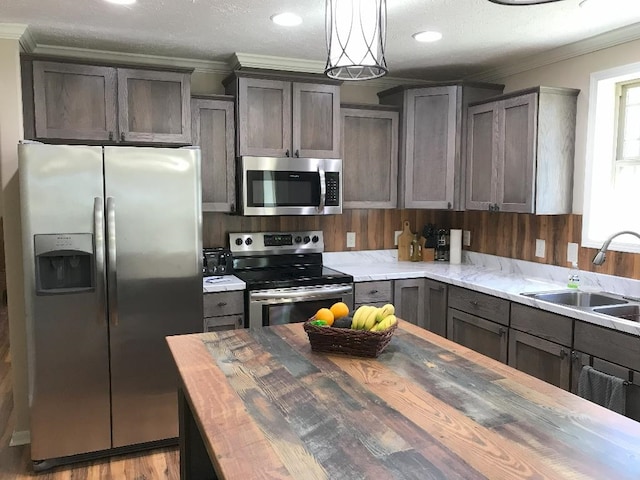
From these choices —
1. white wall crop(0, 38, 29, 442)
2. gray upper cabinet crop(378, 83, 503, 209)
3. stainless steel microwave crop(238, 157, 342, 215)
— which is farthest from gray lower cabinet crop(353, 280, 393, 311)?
white wall crop(0, 38, 29, 442)

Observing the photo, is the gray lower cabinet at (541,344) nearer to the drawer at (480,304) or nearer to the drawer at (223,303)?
the drawer at (480,304)

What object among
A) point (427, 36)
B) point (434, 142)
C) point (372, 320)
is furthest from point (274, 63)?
point (372, 320)

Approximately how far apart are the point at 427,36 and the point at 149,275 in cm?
213

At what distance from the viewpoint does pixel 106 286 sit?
2.82 metres

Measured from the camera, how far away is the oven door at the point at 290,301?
11.1 feet

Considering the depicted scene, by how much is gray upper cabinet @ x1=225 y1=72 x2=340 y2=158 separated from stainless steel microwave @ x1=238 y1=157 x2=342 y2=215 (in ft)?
0.25

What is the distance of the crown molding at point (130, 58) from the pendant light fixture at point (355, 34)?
2.09 meters

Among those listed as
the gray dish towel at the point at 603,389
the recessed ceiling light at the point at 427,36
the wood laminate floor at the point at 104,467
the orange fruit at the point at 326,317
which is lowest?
the wood laminate floor at the point at 104,467

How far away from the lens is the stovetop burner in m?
3.64

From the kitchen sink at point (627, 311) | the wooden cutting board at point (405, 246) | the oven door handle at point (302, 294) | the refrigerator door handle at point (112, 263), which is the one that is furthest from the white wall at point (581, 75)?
the refrigerator door handle at point (112, 263)

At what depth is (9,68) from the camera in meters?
2.97

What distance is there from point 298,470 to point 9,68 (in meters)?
2.88

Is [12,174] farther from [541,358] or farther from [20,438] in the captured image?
[541,358]

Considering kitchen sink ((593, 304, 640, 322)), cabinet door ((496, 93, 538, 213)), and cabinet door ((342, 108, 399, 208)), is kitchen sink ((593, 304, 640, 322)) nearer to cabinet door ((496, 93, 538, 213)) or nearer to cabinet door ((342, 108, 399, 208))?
cabinet door ((496, 93, 538, 213))
